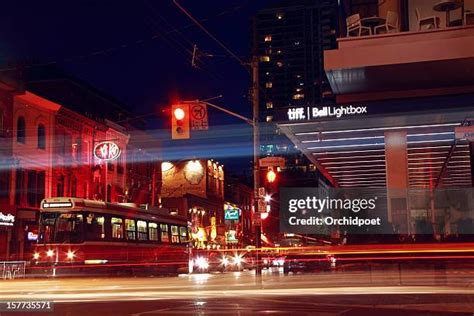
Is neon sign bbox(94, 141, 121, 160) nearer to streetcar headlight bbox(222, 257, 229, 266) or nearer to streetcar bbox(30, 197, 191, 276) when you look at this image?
streetcar bbox(30, 197, 191, 276)

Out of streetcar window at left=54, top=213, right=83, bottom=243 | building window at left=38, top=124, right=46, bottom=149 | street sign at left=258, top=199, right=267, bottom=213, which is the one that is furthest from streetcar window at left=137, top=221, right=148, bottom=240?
building window at left=38, top=124, right=46, bottom=149

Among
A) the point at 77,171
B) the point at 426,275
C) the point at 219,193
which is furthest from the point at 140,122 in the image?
the point at 426,275

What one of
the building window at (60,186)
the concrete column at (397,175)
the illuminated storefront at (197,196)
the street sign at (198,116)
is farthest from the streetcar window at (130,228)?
the illuminated storefront at (197,196)

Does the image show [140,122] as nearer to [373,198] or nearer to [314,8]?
[373,198]

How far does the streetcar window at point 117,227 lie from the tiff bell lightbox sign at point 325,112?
12.9m


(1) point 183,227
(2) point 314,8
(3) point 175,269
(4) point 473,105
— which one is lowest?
(3) point 175,269

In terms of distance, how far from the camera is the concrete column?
22438mm

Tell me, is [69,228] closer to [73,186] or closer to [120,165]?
[73,186]

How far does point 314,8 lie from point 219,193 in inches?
3500

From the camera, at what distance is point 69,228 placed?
2791 centimetres

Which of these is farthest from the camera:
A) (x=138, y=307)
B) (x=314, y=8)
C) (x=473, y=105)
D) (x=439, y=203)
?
(x=314, y=8)

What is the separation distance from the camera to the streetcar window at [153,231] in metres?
32.7

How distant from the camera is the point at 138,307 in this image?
529 inches

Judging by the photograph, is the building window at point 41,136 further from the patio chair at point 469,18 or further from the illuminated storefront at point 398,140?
the patio chair at point 469,18
